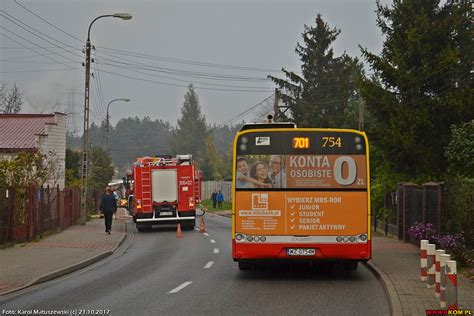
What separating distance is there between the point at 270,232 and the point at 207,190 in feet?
224

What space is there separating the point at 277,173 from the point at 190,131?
419 ft

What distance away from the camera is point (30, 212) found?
24.0 meters

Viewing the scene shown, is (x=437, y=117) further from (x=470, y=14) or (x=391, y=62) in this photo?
(x=470, y=14)

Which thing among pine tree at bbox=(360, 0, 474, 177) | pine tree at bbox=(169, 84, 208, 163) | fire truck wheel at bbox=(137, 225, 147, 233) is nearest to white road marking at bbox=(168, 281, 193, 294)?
pine tree at bbox=(360, 0, 474, 177)

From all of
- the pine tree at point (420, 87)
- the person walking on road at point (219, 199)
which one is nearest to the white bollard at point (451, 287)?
the pine tree at point (420, 87)

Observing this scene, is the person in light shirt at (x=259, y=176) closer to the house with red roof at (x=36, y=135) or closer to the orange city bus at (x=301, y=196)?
the orange city bus at (x=301, y=196)

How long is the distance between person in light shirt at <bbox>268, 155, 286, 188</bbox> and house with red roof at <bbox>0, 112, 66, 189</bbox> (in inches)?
949

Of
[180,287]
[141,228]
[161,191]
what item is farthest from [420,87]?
[180,287]

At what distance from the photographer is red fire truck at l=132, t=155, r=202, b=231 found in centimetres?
3198

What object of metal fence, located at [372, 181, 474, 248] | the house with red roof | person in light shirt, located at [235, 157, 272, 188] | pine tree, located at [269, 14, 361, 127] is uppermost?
pine tree, located at [269, 14, 361, 127]

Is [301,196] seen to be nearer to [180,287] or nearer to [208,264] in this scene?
[180,287]

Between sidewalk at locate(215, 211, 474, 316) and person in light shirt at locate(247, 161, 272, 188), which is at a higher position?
person in light shirt at locate(247, 161, 272, 188)

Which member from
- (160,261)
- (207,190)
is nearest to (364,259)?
(160,261)

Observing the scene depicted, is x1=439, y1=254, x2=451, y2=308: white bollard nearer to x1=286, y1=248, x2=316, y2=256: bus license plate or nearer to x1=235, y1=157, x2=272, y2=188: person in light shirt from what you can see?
x1=286, y1=248, x2=316, y2=256: bus license plate
